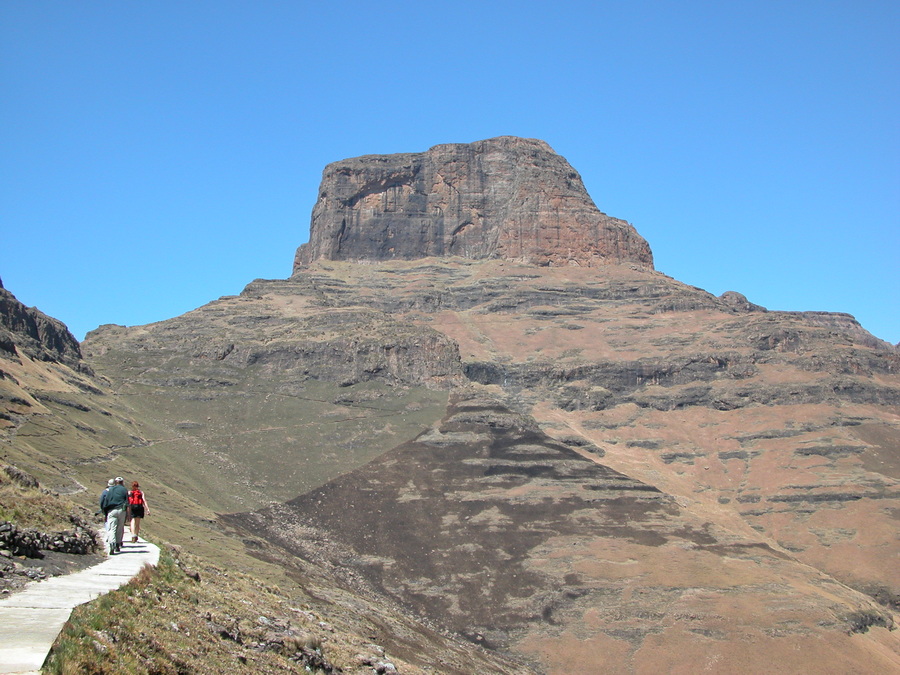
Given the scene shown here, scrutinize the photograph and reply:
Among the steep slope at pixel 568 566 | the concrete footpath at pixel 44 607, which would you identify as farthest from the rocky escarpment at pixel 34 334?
the concrete footpath at pixel 44 607

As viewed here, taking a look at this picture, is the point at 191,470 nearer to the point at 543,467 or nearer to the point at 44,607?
the point at 543,467

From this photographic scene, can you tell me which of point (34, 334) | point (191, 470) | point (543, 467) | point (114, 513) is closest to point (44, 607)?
point (114, 513)

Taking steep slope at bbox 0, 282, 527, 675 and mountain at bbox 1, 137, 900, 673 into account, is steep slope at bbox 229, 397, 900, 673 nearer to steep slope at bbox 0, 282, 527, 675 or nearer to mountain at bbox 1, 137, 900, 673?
mountain at bbox 1, 137, 900, 673

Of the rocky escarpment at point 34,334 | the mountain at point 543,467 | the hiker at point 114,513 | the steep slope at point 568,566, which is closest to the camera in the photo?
the hiker at point 114,513

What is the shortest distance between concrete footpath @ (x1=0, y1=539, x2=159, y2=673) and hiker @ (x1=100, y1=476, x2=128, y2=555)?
118 centimetres

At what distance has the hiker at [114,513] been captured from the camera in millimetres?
24906

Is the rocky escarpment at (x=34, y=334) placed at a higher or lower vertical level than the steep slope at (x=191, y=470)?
higher

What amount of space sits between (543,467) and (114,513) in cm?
9386

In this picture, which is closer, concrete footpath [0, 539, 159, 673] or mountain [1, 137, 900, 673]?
concrete footpath [0, 539, 159, 673]

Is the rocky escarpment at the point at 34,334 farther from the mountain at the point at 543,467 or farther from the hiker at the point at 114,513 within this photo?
the hiker at the point at 114,513

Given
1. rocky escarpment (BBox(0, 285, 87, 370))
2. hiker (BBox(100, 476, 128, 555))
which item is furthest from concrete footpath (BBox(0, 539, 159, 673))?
rocky escarpment (BBox(0, 285, 87, 370))

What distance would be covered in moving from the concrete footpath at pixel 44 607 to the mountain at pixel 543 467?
1428 inches

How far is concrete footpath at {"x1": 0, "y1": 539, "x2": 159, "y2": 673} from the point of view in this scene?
12.4 meters

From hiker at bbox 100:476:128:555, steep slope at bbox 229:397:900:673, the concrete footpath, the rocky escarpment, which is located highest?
the rocky escarpment
